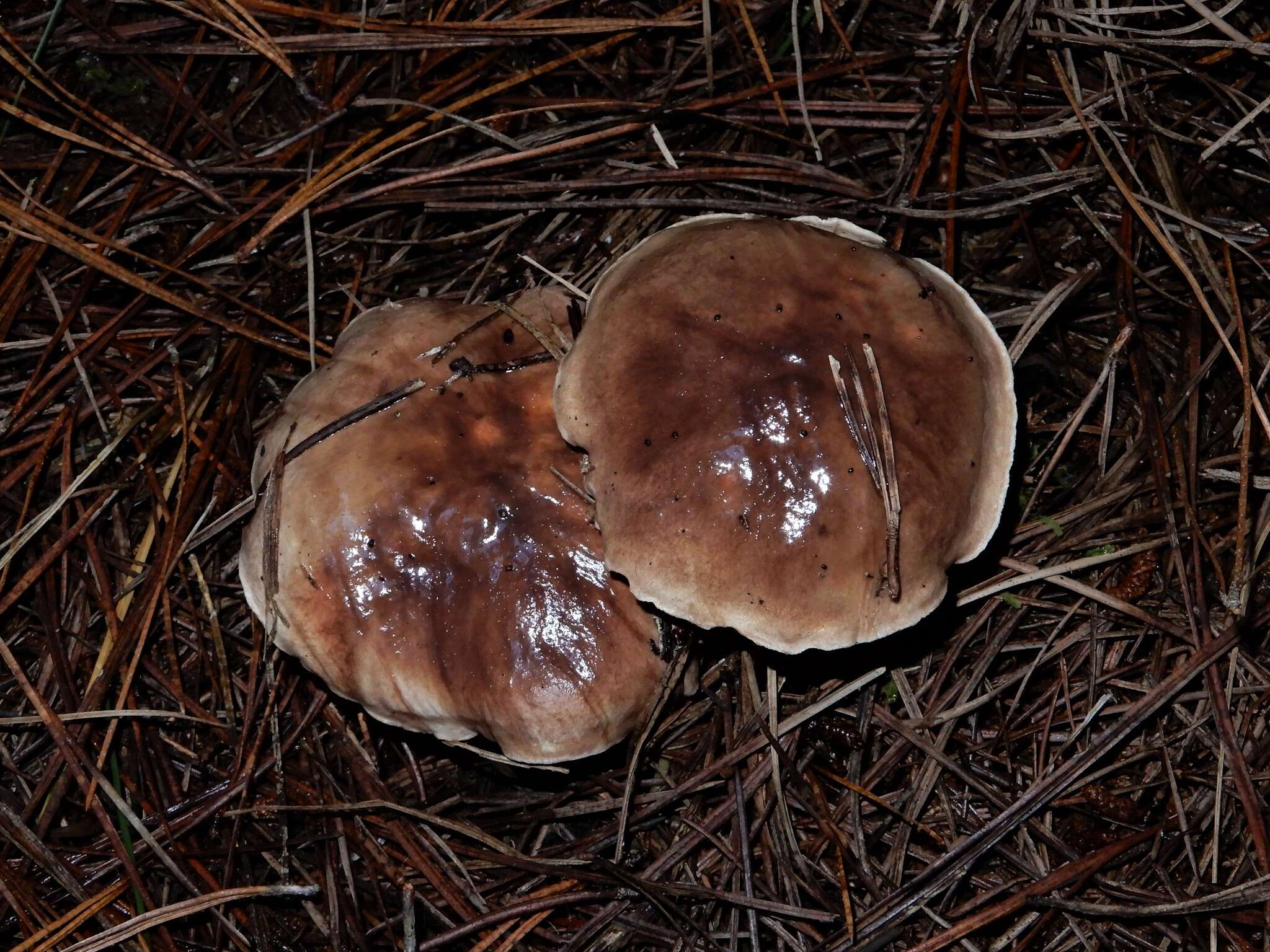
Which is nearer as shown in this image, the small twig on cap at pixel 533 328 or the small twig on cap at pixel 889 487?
the small twig on cap at pixel 889 487

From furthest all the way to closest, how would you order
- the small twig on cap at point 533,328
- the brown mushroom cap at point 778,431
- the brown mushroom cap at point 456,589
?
the small twig on cap at point 533,328
the brown mushroom cap at point 456,589
the brown mushroom cap at point 778,431

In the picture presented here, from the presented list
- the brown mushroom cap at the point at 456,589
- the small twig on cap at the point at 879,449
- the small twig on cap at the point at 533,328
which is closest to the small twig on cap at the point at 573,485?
the brown mushroom cap at the point at 456,589

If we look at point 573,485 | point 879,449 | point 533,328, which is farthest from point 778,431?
point 533,328

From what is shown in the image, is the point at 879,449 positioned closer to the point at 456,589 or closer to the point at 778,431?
the point at 778,431

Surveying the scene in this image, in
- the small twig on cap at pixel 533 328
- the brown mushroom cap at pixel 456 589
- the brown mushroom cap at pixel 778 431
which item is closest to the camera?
the brown mushroom cap at pixel 778 431

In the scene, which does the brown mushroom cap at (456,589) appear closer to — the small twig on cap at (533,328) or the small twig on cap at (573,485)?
the small twig on cap at (573,485)

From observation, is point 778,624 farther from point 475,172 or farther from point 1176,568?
point 475,172
